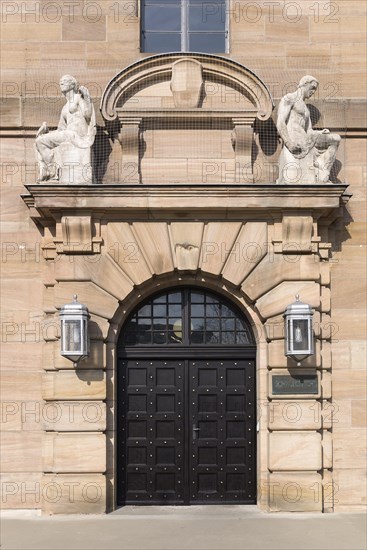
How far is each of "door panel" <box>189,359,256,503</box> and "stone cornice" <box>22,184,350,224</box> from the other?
8.18 ft

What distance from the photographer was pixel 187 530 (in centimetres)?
1068

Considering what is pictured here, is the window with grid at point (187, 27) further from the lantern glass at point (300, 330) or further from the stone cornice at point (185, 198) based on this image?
the lantern glass at point (300, 330)

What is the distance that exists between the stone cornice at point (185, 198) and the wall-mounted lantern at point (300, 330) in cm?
141

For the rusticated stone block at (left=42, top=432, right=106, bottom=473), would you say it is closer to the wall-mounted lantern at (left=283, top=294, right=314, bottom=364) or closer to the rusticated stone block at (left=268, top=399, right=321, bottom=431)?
the rusticated stone block at (left=268, top=399, right=321, bottom=431)

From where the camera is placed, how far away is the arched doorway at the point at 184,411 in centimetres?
1204

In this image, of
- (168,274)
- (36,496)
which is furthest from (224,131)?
(36,496)

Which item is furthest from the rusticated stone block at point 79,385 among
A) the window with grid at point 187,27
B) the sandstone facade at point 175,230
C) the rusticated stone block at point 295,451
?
the window with grid at point 187,27

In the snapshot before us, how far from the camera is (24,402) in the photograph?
11.8 m

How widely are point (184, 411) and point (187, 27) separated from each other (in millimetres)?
5711

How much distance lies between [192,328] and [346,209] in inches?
110

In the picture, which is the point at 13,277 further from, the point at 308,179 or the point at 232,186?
the point at 308,179

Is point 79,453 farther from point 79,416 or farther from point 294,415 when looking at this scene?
point 294,415

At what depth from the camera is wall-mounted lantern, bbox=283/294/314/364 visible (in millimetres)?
11359

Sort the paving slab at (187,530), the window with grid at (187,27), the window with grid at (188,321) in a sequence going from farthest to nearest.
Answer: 1. the window with grid at (187,27)
2. the window with grid at (188,321)
3. the paving slab at (187,530)
